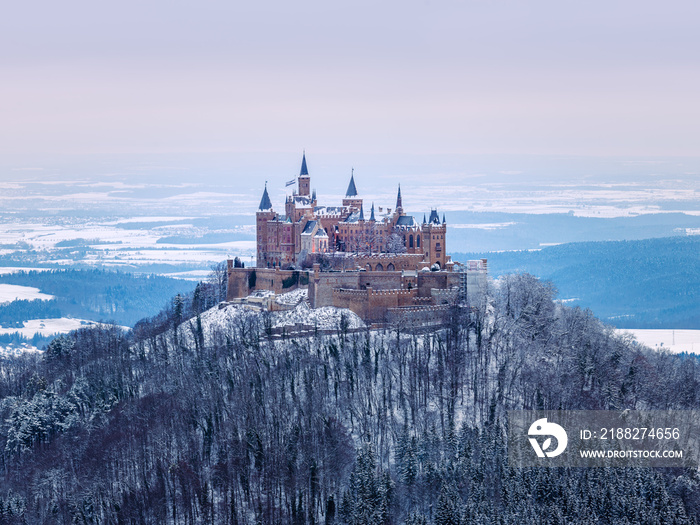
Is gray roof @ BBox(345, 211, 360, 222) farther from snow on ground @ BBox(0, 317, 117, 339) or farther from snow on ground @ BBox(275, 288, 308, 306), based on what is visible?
snow on ground @ BBox(0, 317, 117, 339)

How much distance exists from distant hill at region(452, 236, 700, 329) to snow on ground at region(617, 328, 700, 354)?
3.93m

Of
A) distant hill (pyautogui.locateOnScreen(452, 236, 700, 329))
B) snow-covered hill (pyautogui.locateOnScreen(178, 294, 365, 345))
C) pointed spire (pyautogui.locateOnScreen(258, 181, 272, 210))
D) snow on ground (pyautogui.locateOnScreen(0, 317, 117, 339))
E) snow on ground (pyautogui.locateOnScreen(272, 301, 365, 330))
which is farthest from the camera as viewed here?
snow on ground (pyautogui.locateOnScreen(0, 317, 117, 339))

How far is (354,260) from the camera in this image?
10344cm

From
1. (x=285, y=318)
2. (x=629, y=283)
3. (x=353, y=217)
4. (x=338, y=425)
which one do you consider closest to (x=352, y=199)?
(x=353, y=217)

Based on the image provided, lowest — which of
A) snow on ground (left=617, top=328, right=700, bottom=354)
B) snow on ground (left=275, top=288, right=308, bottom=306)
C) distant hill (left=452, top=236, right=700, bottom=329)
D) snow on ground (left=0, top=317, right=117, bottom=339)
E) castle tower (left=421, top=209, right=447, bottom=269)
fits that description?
snow on ground (left=0, top=317, right=117, bottom=339)

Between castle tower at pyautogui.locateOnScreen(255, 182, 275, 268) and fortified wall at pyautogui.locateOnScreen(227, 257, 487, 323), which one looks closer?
fortified wall at pyautogui.locateOnScreen(227, 257, 487, 323)

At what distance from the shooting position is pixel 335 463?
7988cm

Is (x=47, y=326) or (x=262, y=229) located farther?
(x=47, y=326)

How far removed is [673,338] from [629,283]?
124ft

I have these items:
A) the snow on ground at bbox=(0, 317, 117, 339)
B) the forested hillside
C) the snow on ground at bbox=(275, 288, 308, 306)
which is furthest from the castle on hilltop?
the snow on ground at bbox=(0, 317, 117, 339)

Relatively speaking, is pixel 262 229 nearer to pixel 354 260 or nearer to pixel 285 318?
pixel 354 260

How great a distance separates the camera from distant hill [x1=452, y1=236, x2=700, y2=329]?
546ft

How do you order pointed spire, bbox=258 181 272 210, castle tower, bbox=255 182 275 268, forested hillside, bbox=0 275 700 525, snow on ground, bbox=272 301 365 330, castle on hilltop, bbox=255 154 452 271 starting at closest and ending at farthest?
forested hillside, bbox=0 275 700 525, snow on ground, bbox=272 301 365 330, castle on hilltop, bbox=255 154 452 271, castle tower, bbox=255 182 275 268, pointed spire, bbox=258 181 272 210

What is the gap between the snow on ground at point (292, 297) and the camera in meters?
101
